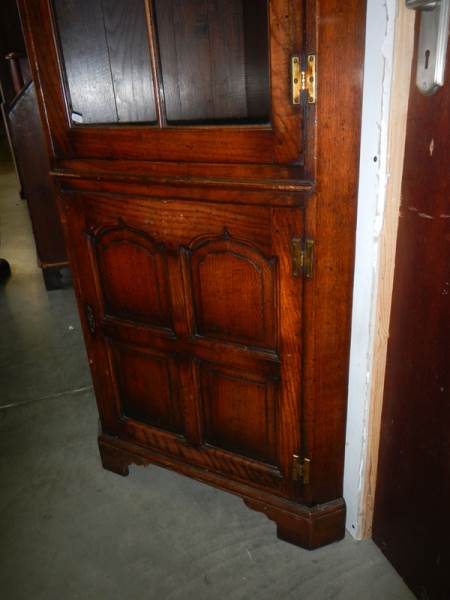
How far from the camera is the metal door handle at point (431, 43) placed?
864 millimetres

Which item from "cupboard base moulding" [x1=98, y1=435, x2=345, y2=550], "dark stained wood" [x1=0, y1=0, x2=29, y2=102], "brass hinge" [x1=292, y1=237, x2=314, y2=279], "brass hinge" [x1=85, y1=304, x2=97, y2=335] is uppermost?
"dark stained wood" [x1=0, y1=0, x2=29, y2=102]

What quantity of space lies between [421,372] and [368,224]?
1.21 feet

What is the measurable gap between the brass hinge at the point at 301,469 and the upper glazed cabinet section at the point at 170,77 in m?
0.81

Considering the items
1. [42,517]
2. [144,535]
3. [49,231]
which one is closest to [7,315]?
[49,231]

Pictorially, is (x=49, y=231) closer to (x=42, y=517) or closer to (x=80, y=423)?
(x=80, y=423)

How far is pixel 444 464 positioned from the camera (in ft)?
3.63

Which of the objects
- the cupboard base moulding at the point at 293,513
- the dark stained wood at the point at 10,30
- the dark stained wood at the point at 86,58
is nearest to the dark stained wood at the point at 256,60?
the dark stained wood at the point at 86,58

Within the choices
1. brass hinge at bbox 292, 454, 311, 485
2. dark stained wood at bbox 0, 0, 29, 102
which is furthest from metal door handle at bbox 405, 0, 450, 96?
dark stained wood at bbox 0, 0, 29, 102

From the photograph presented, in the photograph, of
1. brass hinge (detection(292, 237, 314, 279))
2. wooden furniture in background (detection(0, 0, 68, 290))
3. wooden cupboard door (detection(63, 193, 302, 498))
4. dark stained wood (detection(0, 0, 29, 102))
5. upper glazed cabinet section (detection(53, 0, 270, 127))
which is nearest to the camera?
brass hinge (detection(292, 237, 314, 279))

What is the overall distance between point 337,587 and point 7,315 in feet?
8.67

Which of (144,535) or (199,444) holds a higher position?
(199,444)

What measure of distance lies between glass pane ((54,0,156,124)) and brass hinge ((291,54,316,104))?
571 mm

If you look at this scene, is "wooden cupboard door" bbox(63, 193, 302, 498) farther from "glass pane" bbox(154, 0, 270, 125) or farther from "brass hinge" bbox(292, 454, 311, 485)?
"glass pane" bbox(154, 0, 270, 125)

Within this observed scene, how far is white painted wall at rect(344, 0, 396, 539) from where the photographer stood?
993mm
